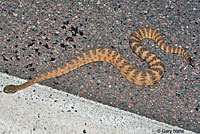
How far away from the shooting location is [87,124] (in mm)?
3971

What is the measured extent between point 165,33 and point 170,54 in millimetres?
575

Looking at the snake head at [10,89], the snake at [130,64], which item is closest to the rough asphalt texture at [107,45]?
the snake at [130,64]

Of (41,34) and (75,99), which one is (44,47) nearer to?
(41,34)

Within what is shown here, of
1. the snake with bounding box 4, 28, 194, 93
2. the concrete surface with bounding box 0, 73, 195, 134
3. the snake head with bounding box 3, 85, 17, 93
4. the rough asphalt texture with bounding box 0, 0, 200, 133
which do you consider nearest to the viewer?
the concrete surface with bounding box 0, 73, 195, 134

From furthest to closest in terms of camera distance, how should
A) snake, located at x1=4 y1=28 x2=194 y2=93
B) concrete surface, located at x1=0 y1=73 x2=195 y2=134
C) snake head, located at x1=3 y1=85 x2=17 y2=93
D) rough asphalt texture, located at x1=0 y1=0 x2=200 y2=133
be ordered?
snake, located at x1=4 y1=28 x2=194 y2=93
rough asphalt texture, located at x1=0 y1=0 x2=200 y2=133
snake head, located at x1=3 y1=85 x2=17 y2=93
concrete surface, located at x1=0 y1=73 x2=195 y2=134

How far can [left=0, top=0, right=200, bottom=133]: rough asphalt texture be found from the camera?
14.5 feet

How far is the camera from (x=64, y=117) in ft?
13.3

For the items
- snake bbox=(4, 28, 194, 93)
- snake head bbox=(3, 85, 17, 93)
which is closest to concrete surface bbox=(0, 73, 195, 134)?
snake head bbox=(3, 85, 17, 93)

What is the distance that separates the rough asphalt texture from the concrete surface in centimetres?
19

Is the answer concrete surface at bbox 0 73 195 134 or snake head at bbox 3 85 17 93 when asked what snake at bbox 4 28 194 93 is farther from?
concrete surface at bbox 0 73 195 134

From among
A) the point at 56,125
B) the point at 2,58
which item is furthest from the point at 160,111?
the point at 2,58

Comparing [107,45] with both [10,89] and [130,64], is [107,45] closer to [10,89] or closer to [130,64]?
[130,64]

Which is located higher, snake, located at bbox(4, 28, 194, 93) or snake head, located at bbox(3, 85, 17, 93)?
snake, located at bbox(4, 28, 194, 93)

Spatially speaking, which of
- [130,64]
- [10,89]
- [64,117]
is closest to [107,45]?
[130,64]
